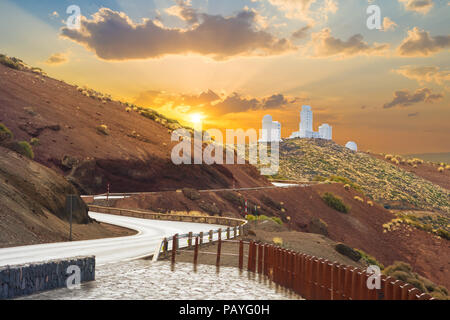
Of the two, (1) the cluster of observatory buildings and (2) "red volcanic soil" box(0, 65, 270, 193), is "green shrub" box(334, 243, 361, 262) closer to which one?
(2) "red volcanic soil" box(0, 65, 270, 193)

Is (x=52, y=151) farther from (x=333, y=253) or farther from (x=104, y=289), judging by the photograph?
(x=104, y=289)

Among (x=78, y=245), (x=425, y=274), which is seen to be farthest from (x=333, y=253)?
(x=425, y=274)

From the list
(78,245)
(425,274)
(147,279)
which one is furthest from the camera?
(425,274)

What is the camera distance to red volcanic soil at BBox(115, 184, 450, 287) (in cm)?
4378

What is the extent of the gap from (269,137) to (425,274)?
135807mm

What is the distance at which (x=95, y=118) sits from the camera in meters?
67.8

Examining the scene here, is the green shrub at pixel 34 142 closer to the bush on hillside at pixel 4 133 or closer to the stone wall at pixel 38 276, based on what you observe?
the bush on hillside at pixel 4 133

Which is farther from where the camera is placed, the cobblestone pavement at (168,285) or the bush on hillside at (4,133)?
the bush on hillside at (4,133)

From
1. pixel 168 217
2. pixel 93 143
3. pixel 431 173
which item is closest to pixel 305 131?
pixel 431 173

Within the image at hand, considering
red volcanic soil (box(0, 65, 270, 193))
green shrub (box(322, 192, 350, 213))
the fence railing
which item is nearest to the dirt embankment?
the fence railing

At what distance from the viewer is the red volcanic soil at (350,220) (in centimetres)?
4378

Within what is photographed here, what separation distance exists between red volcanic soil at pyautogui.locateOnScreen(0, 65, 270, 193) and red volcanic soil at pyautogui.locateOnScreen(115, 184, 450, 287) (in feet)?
30.5

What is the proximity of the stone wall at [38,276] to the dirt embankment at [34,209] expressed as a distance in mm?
7089

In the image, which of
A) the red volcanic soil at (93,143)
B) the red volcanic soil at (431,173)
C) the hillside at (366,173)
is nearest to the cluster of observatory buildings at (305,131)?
the hillside at (366,173)
